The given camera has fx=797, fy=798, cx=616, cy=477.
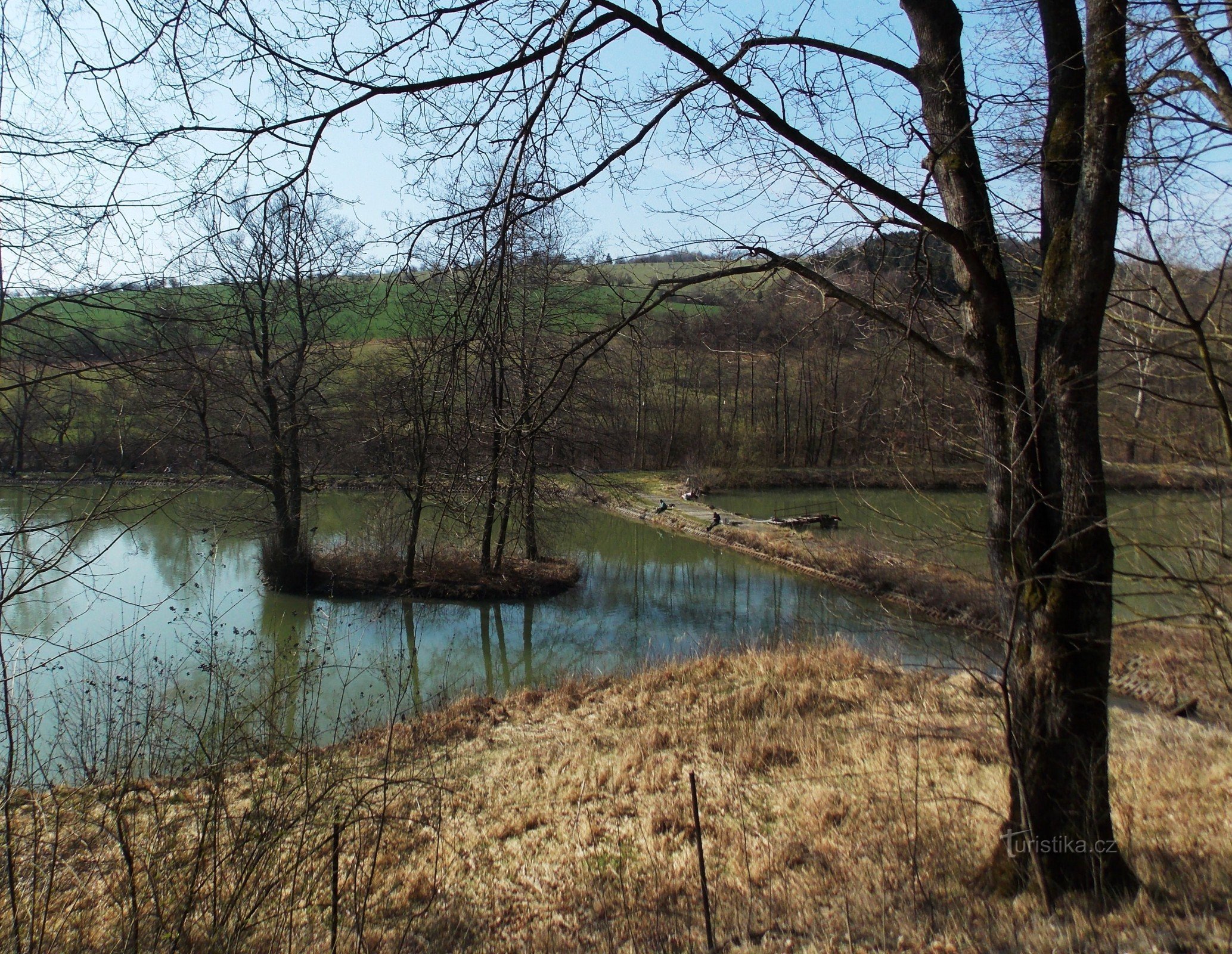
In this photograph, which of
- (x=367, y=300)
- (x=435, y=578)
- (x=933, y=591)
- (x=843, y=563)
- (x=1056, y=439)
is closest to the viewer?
(x=1056, y=439)

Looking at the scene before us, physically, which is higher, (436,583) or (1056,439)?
(1056,439)

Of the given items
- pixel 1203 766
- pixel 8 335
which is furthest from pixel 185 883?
pixel 1203 766

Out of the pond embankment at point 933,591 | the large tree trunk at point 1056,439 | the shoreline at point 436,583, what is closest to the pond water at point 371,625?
the shoreline at point 436,583

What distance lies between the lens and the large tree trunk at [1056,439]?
323 cm

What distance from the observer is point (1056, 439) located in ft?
11.1

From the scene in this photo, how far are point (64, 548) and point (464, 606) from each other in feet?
48.0

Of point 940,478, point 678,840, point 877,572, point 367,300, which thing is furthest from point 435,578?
point 367,300

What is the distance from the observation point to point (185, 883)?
3.41 m

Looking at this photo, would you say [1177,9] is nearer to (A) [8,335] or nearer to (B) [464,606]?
(A) [8,335]

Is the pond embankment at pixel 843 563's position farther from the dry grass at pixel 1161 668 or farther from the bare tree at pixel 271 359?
the bare tree at pixel 271 359

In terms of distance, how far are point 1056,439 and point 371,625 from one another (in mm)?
14287

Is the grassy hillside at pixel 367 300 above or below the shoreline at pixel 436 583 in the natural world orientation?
above

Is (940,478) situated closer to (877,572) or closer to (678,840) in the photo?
(678,840)

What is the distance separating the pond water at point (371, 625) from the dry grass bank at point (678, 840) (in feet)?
4.59
